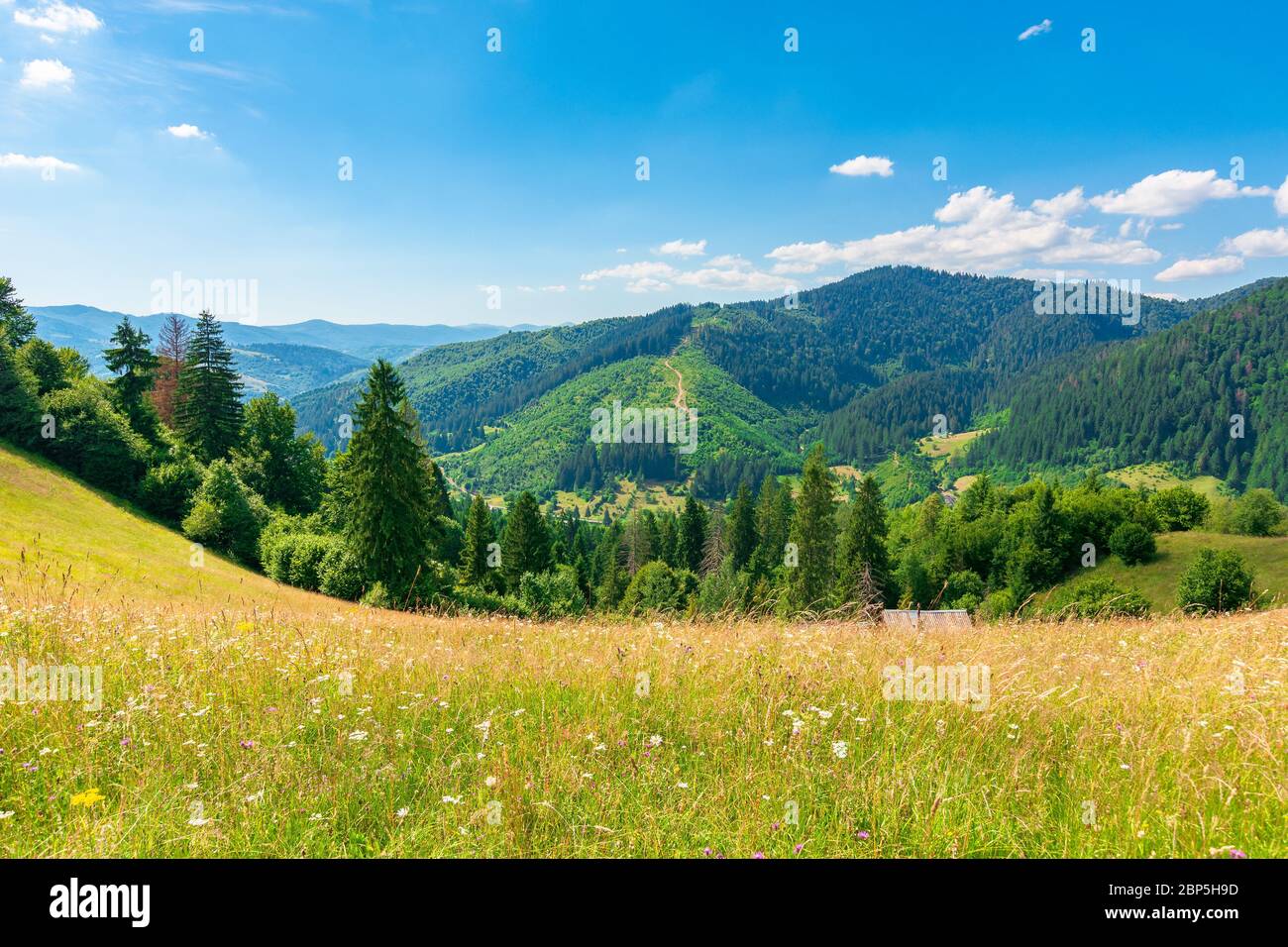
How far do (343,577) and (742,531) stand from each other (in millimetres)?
62508

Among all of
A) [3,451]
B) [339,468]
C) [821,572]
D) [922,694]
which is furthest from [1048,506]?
[3,451]

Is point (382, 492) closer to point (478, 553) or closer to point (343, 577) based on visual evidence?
point (343, 577)

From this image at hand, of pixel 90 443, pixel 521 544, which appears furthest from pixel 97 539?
pixel 521 544

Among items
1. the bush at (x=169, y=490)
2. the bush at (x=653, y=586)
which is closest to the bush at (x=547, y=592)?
the bush at (x=653, y=586)

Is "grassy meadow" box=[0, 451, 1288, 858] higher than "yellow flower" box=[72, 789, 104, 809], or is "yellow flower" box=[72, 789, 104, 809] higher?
"yellow flower" box=[72, 789, 104, 809]

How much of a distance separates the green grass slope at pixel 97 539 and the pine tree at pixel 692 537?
6630 cm

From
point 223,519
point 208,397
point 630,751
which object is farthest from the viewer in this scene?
point 208,397

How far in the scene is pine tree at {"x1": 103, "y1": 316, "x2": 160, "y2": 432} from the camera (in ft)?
182

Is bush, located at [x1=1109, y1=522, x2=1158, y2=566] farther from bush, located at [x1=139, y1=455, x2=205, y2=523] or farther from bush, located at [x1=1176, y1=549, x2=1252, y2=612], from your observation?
bush, located at [x1=139, y1=455, x2=205, y2=523]

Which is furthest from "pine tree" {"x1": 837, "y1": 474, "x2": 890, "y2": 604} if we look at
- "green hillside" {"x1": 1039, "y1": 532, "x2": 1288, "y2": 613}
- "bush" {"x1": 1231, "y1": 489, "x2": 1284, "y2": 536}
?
"bush" {"x1": 1231, "y1": 489, "x2": 1284, "y2": 536}

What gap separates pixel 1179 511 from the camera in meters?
85.3

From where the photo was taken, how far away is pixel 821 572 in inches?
2306

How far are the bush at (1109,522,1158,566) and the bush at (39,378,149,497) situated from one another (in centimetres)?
10223
